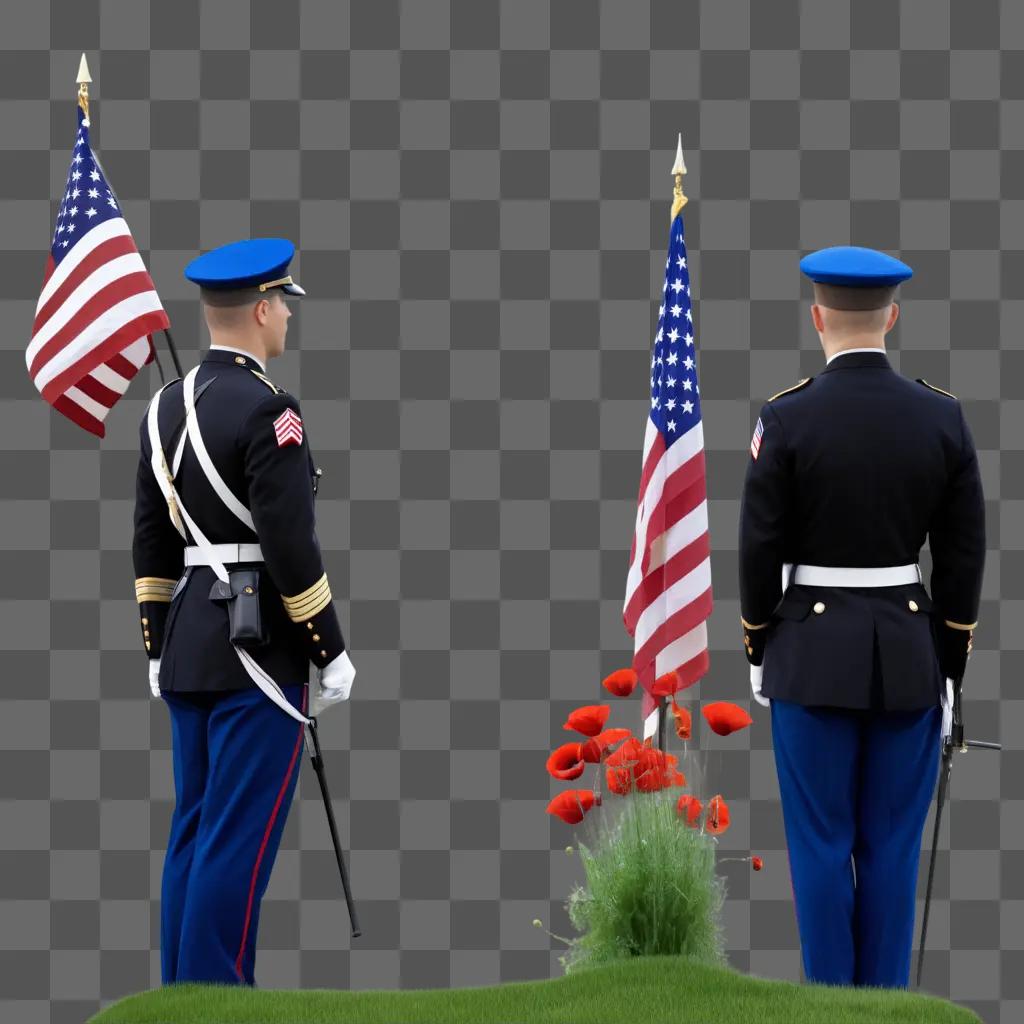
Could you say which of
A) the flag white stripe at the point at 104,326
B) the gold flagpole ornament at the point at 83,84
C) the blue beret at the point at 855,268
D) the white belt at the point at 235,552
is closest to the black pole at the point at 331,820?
the white belt at the point at 235,552

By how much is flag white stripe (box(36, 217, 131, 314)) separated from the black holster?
1.71 meters

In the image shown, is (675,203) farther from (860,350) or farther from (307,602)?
(307,602)

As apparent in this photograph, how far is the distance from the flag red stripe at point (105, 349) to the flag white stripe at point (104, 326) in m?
0.02

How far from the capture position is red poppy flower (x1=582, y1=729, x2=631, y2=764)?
905 cm

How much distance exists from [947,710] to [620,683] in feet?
4.24

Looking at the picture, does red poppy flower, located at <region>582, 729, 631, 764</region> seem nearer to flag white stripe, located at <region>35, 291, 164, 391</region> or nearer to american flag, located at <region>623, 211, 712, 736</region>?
american flag, located at <region>623, 211, 712, 736</region>

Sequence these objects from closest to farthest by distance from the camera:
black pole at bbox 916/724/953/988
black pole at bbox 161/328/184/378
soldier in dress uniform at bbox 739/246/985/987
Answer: soldier in dress uniform at bbox 739/246/985/987
black pole at bbox 916/724/953/988
black pole at bbox 161/328/184/378

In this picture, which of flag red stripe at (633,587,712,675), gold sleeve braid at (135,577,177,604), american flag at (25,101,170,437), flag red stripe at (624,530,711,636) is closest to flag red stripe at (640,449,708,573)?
flag red stripe at (624,530,711,636)

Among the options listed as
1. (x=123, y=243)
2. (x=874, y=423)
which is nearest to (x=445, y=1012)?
(x=874, y=423)

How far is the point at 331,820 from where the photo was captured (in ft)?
29.7

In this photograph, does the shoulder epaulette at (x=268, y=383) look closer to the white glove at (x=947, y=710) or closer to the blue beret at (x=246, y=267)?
the blue beret at (x=246, y=267)

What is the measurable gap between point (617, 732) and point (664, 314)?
190 centimetres

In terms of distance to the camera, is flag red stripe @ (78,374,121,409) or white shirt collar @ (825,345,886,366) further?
flag red stripe @ (78,374,121,409)

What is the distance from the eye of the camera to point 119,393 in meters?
9.71
